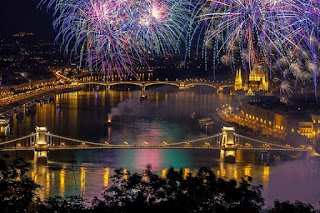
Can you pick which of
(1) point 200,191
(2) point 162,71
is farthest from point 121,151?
(2) point 162,71

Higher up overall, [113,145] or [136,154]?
[113,145]

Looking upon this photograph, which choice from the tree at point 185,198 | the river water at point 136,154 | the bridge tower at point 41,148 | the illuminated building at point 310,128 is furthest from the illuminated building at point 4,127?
the tree at point 185,198

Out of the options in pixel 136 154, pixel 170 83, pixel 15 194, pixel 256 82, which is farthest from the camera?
pixel 170 83

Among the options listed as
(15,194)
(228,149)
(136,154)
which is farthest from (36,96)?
(15,194)

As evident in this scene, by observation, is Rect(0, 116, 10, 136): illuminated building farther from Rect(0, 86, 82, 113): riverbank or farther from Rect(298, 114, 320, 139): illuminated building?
Rect(298, 114, 320, 139): illuminated building

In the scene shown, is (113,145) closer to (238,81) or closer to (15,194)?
(15,194)

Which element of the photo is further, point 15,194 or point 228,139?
point 228,139

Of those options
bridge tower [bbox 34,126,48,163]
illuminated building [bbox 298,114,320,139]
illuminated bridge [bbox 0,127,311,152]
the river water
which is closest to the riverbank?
the river water
